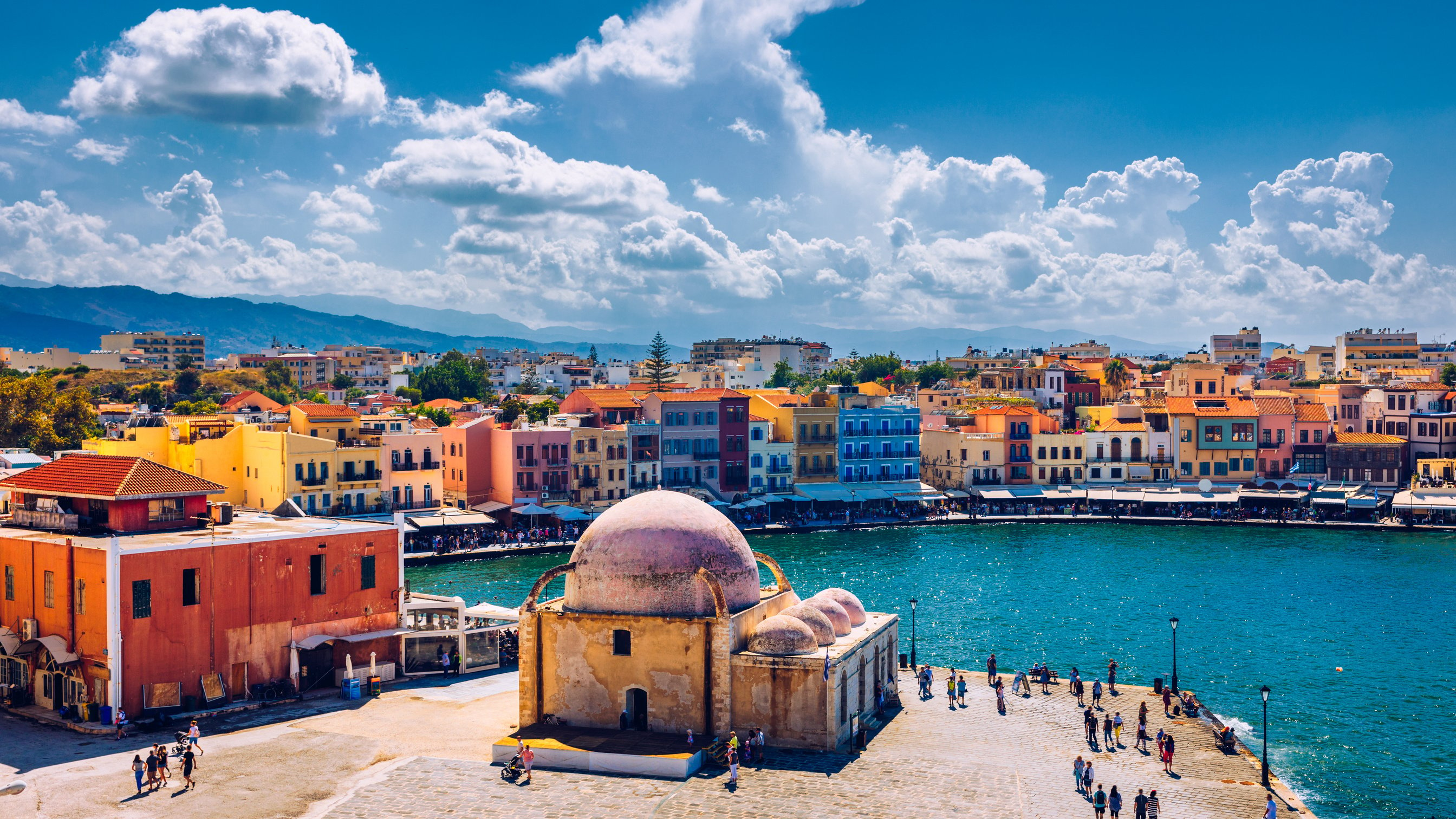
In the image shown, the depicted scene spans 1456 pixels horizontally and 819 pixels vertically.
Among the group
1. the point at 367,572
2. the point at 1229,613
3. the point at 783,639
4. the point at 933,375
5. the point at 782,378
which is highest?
the point at 933,375

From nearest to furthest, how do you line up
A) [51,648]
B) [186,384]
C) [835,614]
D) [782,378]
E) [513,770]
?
[513,770], [51,648], [835,614], [186,384], [782,378]

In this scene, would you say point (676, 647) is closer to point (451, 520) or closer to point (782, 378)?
point (451, 520)

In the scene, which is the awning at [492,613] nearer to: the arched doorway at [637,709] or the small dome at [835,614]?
the arched doorway at [637,709]

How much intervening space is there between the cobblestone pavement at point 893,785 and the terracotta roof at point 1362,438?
226 feet

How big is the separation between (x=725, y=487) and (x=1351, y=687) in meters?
47.7

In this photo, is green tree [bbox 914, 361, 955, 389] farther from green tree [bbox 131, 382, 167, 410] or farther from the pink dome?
the pink dome

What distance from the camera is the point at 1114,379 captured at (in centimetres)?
11888

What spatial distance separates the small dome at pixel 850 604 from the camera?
33.8 m

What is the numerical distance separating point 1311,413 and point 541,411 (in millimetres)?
61925

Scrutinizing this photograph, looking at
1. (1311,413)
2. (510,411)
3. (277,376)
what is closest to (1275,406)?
(1311,413)

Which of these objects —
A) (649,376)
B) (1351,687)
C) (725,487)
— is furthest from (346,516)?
(649,376)

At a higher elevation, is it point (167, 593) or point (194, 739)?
point (167, 593)

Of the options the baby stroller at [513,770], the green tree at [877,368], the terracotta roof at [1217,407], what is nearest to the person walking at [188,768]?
the baby stroller at [513,770]

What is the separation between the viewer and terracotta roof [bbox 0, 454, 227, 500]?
34.5 m
